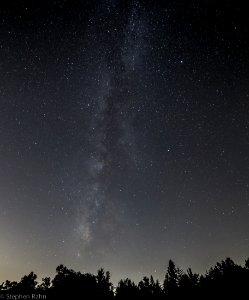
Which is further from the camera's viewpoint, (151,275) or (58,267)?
(151,275)

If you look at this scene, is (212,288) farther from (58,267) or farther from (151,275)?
(151,275)

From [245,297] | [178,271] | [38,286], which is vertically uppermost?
[178,271]

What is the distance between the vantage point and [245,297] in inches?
1125

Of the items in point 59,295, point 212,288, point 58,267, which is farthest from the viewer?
point 58,267

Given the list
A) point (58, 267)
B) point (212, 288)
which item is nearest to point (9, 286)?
point (58, 267)

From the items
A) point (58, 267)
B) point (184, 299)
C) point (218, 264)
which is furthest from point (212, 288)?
point (58, 267)

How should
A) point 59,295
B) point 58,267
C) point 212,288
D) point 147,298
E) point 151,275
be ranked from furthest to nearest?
point 151,275 → point 58,267 → point 147,298 → point 59,295 → point 212,288

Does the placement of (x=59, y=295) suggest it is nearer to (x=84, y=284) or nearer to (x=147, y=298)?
(x=84, y=284)

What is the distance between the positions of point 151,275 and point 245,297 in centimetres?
3701

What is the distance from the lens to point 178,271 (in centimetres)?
6312

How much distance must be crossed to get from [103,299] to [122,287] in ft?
37.5

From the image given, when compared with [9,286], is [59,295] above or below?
below

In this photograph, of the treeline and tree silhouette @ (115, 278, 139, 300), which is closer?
the treeline

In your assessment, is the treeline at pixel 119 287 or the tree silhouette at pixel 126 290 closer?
the treeline at pixel 119 287
